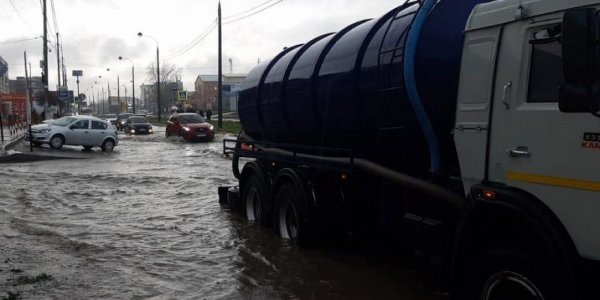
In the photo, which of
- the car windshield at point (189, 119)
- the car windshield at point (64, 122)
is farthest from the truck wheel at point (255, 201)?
the car windshield at point (189, 119)

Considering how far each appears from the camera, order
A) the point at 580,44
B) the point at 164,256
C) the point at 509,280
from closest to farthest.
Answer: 1. the point at 580,44
2. the point at 509,280
3. the point at 164,256

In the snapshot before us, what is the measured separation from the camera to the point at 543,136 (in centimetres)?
359

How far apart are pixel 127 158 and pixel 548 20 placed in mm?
23006

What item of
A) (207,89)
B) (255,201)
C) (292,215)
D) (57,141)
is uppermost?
(207,89)

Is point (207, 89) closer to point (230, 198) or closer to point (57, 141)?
point (57, 141)

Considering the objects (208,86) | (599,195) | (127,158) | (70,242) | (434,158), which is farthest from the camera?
(208,86)

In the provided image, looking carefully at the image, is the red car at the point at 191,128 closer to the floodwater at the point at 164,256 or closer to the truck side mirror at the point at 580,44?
the floodwater at the point at 164,256

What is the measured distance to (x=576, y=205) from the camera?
10.9ft

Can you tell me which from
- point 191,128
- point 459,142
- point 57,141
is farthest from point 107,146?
point 459,142

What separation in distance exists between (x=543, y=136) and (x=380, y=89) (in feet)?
8.01

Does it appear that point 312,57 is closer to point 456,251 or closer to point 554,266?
point 456,251

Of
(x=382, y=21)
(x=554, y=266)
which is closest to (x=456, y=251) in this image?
(x=554, y=266)

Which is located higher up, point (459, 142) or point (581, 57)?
point (581, 57)

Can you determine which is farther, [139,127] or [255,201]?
[139,127]
